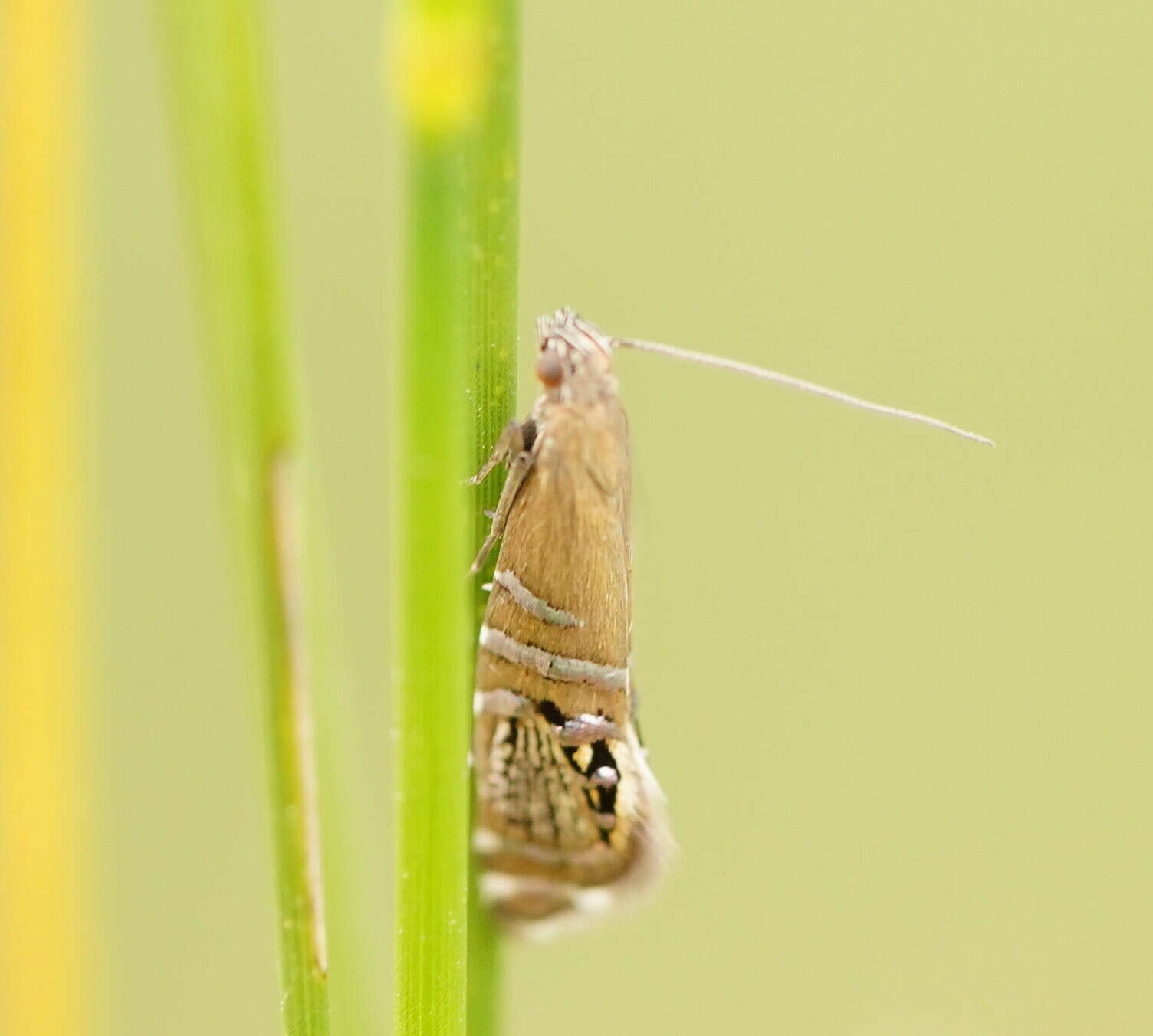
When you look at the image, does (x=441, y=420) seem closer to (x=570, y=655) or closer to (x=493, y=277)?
(x=493, y=277)

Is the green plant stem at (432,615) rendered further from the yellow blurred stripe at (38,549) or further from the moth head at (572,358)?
the moth head at (572,358)

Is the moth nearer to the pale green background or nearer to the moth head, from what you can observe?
the moth head

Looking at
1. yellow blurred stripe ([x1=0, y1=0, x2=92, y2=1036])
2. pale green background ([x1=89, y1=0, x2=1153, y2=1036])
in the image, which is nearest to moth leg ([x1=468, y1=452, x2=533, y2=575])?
yellow blurred stripe ([x1=0, y1=0, x2=92, y2=1036])

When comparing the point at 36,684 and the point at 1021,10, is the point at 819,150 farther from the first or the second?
the point at 36,684

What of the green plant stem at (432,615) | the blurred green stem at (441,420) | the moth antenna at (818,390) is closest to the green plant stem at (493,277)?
the blurred green stem at (441,420)

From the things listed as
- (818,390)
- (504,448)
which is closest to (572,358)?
(504,448)

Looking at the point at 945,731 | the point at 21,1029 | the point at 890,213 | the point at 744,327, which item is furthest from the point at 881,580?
the point at 21,1029

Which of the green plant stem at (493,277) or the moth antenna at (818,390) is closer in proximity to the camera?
the green plant stem at (493,277)
